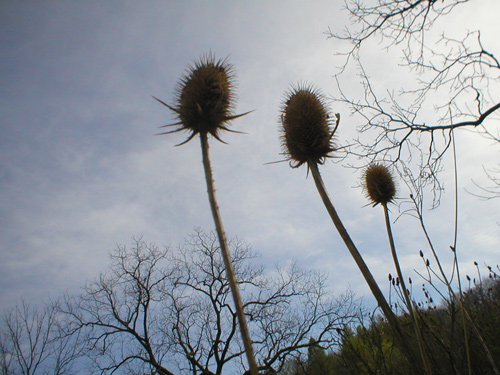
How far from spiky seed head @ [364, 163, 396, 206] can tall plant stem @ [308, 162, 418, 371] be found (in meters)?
1.33

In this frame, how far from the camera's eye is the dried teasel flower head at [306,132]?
4.20m

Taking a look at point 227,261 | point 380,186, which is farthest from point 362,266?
point 380,186

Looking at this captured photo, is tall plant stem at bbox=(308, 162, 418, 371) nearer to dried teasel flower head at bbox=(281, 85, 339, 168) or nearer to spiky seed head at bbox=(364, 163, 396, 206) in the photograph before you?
dried teasel flower head at bbox=(281, 85, 339, 168)

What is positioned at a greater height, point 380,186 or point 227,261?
point 380,186

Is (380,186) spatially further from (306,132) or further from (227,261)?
(227,261)

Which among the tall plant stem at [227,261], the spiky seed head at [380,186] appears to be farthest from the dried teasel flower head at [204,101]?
the spiky seed head at [380,186]

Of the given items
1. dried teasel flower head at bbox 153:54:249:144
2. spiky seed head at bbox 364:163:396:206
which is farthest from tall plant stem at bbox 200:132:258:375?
spiky seed head at bbox 364:163:396:206

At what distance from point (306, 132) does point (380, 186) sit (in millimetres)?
1683

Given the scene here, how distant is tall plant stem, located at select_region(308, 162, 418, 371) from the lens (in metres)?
2.63

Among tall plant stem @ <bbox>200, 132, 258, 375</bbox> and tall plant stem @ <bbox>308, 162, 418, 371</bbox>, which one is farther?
tall plant stem @ <bbox>308, 162, 418, 371</bbox>

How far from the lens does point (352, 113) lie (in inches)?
291

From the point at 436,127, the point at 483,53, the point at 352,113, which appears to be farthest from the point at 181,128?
the point at 483,53

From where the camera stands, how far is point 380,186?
4832 millimetres

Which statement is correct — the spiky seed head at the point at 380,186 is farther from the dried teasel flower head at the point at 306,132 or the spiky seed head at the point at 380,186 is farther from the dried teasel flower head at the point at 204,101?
the dried teasel flower head at the point at 204,101
